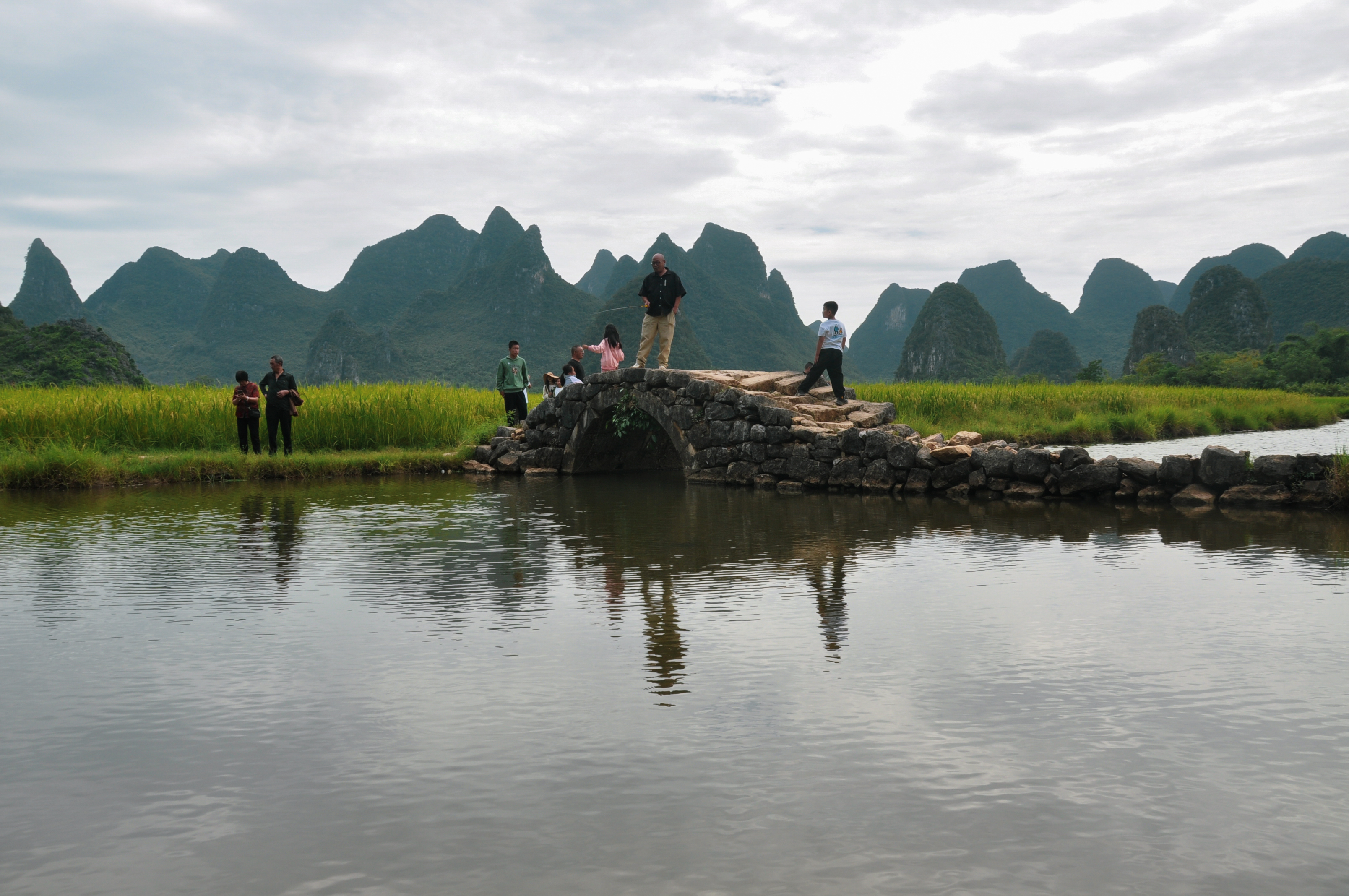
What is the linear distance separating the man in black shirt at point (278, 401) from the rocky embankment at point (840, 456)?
283 centimetres

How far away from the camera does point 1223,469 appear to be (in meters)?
9.60

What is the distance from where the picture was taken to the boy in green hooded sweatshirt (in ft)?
58.7

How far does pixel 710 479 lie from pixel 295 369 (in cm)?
9045

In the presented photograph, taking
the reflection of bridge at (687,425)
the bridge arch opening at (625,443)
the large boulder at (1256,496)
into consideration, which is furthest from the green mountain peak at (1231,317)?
the large boulder at (1256,496)

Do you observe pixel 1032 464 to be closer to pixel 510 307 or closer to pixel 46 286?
pixel 510 307

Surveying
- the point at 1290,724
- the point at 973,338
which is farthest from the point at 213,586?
the point at 973,338

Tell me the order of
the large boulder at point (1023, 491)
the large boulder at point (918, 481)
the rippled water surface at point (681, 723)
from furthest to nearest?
the large boulder at point (918, 481) < the large boulder at point (1023, 491) < the rippled water surface at point (681, 723)

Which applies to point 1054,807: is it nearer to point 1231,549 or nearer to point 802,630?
point 802,630

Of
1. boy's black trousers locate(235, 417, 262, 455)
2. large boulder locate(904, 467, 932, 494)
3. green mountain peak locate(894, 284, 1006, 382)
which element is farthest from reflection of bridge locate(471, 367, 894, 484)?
green mountain peak locate(894, 284, 1006, 382)

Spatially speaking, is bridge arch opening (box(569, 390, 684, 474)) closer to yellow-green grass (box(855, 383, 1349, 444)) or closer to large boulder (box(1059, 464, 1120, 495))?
yellow-green grass (box(855, 383, 1349, 444))

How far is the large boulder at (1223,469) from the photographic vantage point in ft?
31.5

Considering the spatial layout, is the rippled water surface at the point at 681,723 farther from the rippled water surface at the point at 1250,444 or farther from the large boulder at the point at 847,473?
the rippled water surface at the point at 1250,444

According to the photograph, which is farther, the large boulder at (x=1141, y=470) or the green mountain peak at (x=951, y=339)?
the green mountain peak at (x=951, y=339)

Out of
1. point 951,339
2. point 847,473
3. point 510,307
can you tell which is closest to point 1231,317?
point 951,339
